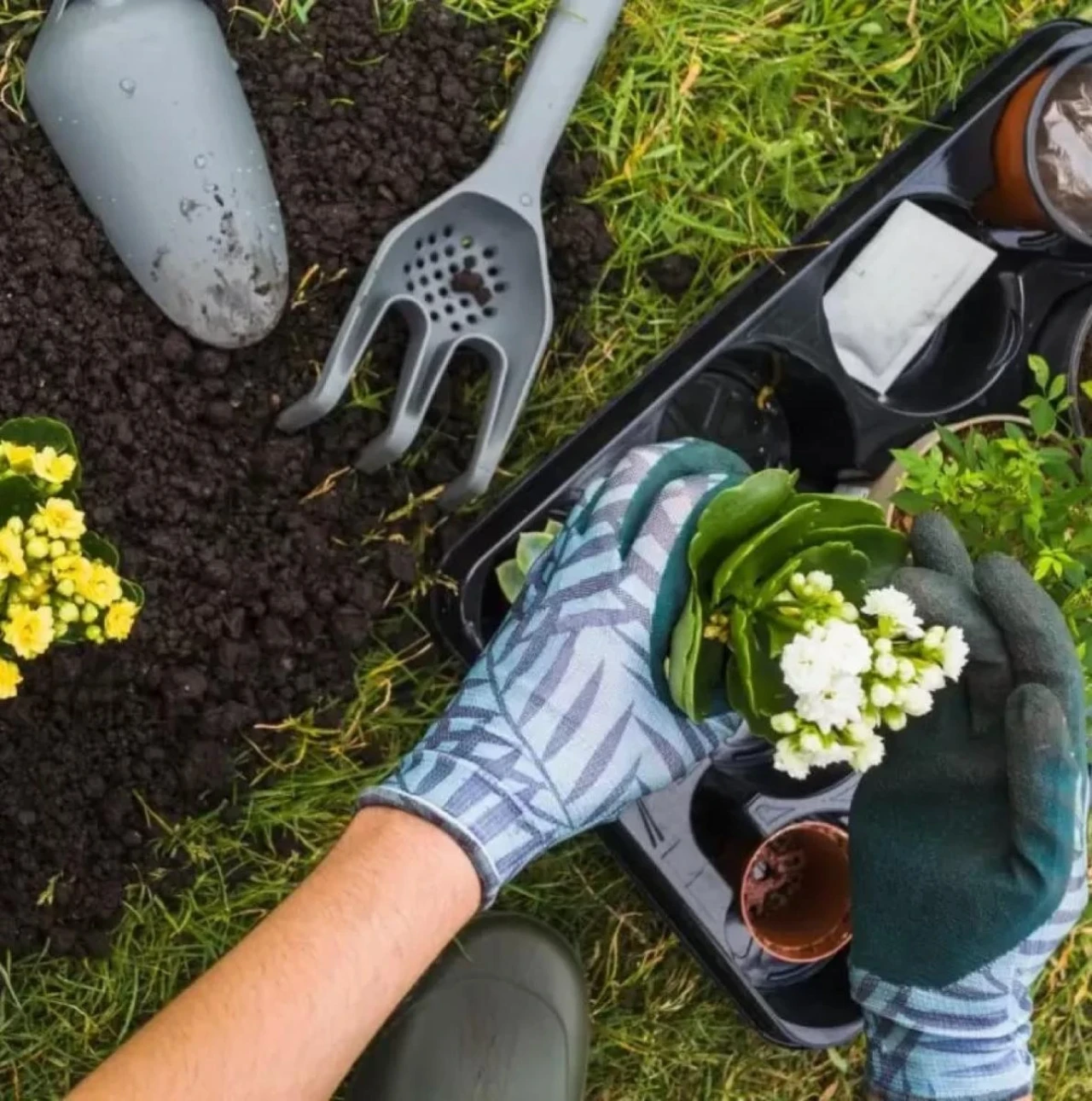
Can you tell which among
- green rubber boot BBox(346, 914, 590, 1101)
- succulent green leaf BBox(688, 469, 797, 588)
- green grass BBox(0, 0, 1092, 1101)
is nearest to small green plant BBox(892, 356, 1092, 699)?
succulent green leaf BBox(688, 469, 797, 588)

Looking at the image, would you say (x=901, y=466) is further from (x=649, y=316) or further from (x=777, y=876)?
(x=777, y=876)

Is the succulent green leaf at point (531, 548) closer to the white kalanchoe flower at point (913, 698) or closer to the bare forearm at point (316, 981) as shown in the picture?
the bare forearm at point (316, 981)

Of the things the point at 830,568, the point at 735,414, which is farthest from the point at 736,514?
the point at 735,414

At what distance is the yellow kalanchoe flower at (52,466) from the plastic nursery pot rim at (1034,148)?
745 mm

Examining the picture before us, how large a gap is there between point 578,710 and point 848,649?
0.86 feet

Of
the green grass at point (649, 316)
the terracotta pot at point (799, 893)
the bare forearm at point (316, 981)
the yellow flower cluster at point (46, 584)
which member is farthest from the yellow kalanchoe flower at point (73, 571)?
the terracotta pot at point (799, 893)

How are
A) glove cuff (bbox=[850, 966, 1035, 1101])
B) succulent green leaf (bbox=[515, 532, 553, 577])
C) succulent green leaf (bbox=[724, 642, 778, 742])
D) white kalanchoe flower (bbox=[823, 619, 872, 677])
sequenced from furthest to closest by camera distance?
1. succulent green leaf (bbox=[515, 532, 553, 577])
2. glove cuff (bbox=[850, 966, 1035, 1101])
3. succulent green leaf (bbox=[724, 642, 778, 742])
4. white kalanchoe flower (bbox=[823, 619, 872, 677])

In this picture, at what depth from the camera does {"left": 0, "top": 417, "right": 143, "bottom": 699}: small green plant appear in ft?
2.47

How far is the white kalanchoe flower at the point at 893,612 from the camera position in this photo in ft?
2.47

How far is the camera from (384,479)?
3.62 feet

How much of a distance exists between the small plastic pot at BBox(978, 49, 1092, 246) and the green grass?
0.10m

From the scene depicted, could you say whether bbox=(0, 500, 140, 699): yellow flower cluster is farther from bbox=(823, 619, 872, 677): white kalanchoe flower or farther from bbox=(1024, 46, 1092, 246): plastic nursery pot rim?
bbox=(1024, 46, 1092, 246): plastic nursery pot rim

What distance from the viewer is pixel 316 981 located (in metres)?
0.81

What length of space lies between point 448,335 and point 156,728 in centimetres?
39
